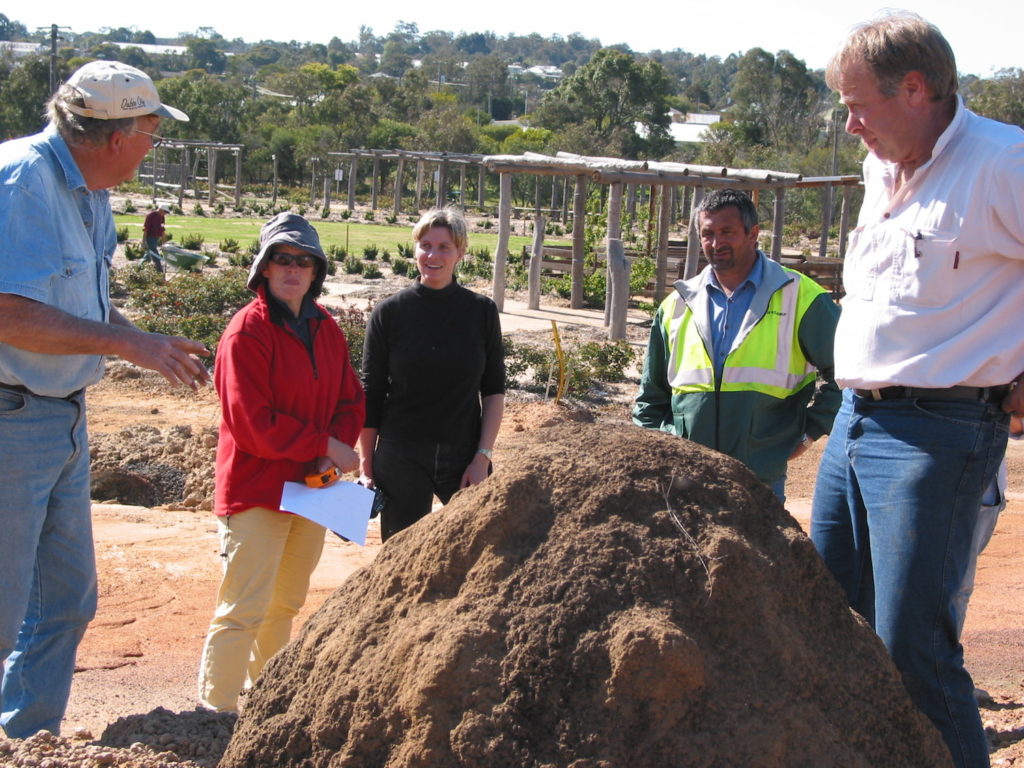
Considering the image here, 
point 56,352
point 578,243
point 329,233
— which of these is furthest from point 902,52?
point 329,233

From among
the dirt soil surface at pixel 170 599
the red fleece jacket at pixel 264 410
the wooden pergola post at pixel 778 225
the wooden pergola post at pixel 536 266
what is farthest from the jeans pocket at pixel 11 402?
the wooden pergola post at pixel 778 225

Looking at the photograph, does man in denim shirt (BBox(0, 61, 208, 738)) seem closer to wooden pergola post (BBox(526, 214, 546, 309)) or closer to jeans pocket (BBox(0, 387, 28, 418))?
jeans pocket (BBox(0, 387, 28, 418))

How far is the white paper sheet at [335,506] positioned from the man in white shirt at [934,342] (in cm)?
177

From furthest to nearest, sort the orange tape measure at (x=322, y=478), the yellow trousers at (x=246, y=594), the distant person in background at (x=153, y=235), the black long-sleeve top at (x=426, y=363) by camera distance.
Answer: the distant person in background at (x=153, y=235), the black long-sleeve top at (x=426, y=363), the orange tape measure at (x=322, y=478), the yellow trousers at (x=246, y=594)

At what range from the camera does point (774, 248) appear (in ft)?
63.1

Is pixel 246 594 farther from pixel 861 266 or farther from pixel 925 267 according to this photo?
pixel 925 267

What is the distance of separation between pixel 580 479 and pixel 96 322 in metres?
1.42

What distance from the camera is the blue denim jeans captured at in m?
4.41

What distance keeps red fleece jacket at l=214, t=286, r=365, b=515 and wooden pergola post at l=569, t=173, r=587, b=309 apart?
601 inches

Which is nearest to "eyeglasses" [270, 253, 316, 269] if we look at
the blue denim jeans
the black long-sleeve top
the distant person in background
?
the black long-sleeve top

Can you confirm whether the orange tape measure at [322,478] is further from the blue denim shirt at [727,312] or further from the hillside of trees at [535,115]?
the hillside of trees at [535,115]

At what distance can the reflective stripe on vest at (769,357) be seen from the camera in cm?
374

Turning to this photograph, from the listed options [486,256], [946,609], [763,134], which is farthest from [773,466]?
[763,134]

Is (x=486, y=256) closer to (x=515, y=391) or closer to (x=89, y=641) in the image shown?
(x=515, y=391)
